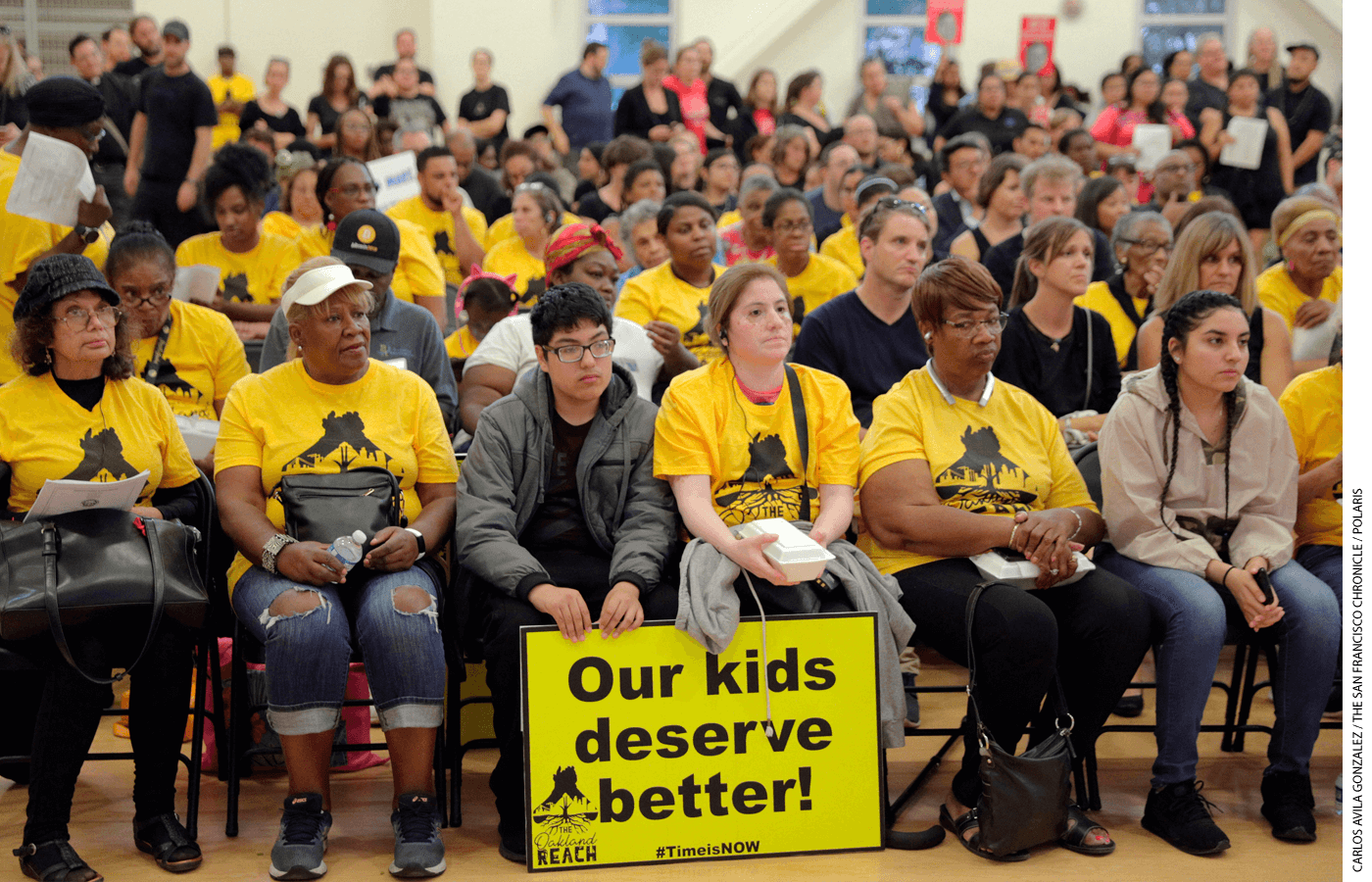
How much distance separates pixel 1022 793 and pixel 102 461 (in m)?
2.28

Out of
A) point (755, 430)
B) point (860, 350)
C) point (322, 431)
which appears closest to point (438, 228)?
point (860, 350)

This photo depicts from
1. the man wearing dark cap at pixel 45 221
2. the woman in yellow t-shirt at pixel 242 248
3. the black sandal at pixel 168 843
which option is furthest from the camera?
the woman in yellow t-shirt at pixel 242 248

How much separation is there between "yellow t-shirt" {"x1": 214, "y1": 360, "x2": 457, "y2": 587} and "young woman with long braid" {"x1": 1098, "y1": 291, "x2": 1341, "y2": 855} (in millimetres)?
1817

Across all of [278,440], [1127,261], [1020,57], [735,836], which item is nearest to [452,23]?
[1020,57]

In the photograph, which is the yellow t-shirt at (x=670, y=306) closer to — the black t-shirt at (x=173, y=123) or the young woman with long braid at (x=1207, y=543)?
the young woman with long braid at (x=1207, y=543)

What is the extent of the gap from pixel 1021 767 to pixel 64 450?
2.34 metres

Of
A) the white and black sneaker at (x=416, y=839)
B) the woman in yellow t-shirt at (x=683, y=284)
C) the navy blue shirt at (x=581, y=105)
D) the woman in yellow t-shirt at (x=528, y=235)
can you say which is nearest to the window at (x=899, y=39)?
the navy blue shirt at (x=581, y=105)

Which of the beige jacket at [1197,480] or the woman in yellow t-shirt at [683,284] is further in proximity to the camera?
the woman in yellow t-shirt at [683,284]

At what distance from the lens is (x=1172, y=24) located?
12.3 metres

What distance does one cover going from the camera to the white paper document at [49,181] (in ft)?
12.3

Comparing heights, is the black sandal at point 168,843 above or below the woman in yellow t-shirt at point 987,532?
below

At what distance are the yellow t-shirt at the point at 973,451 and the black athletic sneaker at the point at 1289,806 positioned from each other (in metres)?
0.81

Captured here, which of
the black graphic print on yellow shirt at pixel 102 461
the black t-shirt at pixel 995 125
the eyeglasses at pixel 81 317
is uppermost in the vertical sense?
the black t-shirt at pixel 995 125

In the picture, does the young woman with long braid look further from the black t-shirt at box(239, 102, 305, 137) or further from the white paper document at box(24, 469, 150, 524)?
the black t-shirt at box(239, 102, 305, 137)
